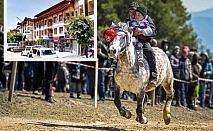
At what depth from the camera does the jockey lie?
11.3 metres

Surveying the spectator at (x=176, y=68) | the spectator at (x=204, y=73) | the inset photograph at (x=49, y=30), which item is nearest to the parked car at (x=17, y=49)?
the inset photograph at (x=49, y=30)

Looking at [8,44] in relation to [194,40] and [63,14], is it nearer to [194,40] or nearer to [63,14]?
[63,14]

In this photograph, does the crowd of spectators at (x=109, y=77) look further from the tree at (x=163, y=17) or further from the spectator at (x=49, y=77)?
the tree at (x=163, y=17)

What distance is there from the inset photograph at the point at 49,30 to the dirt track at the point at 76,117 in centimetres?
145

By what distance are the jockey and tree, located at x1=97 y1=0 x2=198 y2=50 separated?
14.7 meters

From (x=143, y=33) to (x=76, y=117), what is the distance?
125 inches

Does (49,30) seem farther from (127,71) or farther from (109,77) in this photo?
(109,77)

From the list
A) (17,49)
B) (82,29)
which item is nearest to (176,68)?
(82,29)

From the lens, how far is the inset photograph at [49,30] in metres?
12.2

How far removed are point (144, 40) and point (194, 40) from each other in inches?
825

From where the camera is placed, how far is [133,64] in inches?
437

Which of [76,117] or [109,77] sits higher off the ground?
[109,77]

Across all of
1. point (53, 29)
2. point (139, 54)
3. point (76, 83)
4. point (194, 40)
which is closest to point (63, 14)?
point (53, 29)

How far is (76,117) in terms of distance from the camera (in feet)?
44.2
